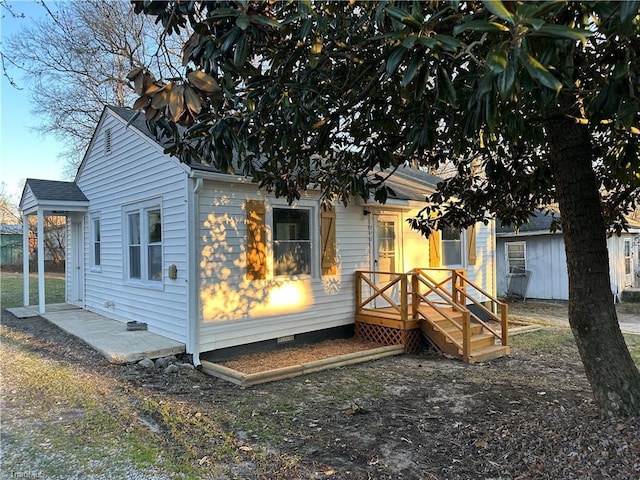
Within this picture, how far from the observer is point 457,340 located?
25.1 feet

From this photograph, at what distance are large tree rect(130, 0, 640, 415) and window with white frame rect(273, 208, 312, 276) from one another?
2471 millimetres

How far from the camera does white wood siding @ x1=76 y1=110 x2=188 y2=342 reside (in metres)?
6.80

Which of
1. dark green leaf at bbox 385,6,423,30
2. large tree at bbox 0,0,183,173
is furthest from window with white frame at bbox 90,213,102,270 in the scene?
dark green leaf at bbox 385,6,423,30

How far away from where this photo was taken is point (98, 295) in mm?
9766

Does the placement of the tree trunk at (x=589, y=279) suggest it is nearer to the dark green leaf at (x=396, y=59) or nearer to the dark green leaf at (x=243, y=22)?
the dark green leaf at (x=396, y=59)

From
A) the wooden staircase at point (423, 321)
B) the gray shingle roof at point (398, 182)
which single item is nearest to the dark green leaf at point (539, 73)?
the gray shingle roof at point (398, 182)

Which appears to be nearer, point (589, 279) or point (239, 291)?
point (589, 279)

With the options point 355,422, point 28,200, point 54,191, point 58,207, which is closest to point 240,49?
point 355,422

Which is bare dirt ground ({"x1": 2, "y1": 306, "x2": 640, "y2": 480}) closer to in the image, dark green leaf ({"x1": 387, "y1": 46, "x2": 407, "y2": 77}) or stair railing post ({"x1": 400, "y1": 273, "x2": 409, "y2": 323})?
stair railing post ({"x1": 400, "y1": 273, "x2": 409, "y2": 323})

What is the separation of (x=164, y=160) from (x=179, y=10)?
4432mm

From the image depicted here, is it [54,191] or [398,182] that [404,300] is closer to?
[398,182]

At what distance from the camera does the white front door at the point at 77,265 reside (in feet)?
35.2

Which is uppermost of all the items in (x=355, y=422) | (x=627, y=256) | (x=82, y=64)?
(x=82, y=64)

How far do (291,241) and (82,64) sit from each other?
1464 centimetres
